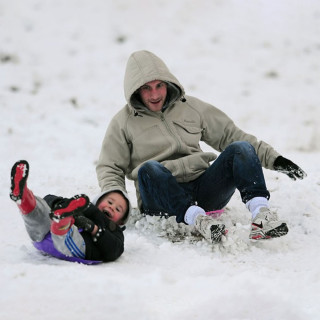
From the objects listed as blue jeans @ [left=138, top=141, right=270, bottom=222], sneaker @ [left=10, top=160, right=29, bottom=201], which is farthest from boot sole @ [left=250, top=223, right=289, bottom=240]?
sneaker @ [left=10, top=160, right=29, bottom=201]

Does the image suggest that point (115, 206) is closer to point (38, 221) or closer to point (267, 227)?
point (38, 221)

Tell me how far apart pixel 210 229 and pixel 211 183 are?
467 mm

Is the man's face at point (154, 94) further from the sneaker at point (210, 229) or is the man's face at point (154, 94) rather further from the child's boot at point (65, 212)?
the child's boot at point (65, 212)

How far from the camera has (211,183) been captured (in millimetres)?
2959

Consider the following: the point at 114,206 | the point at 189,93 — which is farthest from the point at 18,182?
the point at 189,93

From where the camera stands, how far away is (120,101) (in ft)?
18.6

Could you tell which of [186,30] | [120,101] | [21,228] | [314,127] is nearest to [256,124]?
[314,127]

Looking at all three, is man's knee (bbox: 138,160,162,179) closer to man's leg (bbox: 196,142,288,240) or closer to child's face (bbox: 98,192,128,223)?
child's face (bbox: 98,192,128,223)

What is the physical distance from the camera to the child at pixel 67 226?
6.93ft

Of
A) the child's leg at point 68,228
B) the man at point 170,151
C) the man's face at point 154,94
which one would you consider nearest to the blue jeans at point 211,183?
the man at point 170,151

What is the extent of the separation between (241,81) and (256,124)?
2.63 feet

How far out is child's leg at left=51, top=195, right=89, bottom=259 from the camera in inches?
81.2

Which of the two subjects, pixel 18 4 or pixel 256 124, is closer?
pixel 256 124

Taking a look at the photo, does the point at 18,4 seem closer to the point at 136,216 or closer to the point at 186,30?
the point at 186,30
